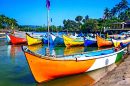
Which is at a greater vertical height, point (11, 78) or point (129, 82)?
point (129, 82)

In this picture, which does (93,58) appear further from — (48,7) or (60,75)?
(48,7)

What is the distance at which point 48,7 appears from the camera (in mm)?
7637

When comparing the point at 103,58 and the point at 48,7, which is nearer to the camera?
the point at 48,7

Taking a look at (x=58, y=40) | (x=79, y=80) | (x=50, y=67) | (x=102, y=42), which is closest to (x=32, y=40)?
(x=58, y=40)

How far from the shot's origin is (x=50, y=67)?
7090mm

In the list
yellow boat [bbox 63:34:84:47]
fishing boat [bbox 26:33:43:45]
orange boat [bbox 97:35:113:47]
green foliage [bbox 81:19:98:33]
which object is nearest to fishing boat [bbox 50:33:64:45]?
yellow boat [bbox 63:34:84:47]

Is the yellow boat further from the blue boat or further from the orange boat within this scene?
the orange boat

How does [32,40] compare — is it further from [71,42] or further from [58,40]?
[71,42]

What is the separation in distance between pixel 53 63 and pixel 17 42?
Answer: 19639mm

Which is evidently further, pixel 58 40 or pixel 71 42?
pixel 58 40

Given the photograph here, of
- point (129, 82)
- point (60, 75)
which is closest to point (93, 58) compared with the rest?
point (60, 75)

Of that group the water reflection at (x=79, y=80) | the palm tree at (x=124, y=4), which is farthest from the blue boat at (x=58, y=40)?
the palm tree at (x=124, y=4)

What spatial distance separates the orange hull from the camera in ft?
22.4

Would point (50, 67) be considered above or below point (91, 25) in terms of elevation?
below
